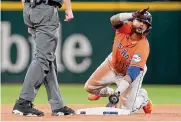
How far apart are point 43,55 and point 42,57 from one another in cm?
2

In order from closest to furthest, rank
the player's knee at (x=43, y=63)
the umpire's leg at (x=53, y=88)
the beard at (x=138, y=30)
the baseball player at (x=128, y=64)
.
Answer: the player's knee at (x=43, y=63) < the umpire's leg at (x=53, y=88) < the baseball player at (x=128, y=64) < the beard at (x=138, y=30)

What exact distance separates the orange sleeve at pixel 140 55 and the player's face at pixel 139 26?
0.14 m

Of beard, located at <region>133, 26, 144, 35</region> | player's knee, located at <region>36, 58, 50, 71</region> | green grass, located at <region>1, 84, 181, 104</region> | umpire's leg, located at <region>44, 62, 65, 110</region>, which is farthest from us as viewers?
green grass, located at <region>1, 84, 181, 104</region>

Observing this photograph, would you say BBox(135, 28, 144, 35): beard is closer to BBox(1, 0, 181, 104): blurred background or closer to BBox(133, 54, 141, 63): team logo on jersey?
BBox(133, 54, 141, 63): team logo on jersey

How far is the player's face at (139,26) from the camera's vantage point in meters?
7.98

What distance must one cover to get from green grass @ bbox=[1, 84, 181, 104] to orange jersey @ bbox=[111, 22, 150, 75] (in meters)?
2.39

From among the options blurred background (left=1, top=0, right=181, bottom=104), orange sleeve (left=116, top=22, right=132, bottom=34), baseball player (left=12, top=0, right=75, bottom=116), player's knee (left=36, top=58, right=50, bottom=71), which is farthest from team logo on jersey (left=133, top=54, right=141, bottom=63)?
blurred background (left=1, top=0, right=181, bottom=104)

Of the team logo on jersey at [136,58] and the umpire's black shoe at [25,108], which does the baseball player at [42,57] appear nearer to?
the umpire's black shoe at [25,108]

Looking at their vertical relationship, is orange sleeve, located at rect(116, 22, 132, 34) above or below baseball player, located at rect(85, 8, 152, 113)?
above

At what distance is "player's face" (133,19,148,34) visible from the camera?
26.2ft

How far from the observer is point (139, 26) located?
8.00 m

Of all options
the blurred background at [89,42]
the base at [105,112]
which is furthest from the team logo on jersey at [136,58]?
the blurred background at [89,42]

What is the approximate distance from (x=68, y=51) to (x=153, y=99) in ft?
9.71

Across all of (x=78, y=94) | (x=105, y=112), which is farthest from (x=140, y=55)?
(x=78, y=94)
